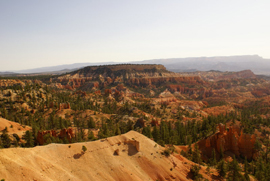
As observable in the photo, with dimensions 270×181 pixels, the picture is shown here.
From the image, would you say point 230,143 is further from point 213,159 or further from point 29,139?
point 29,139

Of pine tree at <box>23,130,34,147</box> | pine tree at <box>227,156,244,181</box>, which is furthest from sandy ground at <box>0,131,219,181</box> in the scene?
pine tree at <box>23,130,34,147</box>

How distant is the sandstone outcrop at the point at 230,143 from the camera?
53.7 meters

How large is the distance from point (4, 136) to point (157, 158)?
39861 mm

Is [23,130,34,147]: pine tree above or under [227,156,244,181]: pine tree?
above

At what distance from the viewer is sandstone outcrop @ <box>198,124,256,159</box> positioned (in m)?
53.7

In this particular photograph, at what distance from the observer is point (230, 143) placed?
55.7 metres

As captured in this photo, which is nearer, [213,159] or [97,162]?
[97,162]

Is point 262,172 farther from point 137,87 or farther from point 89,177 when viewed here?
point 137,87

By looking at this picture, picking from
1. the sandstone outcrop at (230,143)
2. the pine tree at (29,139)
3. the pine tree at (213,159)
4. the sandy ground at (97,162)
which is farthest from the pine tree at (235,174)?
the pine tree at (29,139)

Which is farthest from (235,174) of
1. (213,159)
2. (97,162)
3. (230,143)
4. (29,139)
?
(29,139)

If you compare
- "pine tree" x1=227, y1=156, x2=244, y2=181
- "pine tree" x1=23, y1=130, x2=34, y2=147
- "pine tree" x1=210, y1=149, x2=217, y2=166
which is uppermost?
"pine tree" x1=23, y1=130, x2=34, y2=147

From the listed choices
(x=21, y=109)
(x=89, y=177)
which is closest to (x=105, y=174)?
(x=89, y=177)

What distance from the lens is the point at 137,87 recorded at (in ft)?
626

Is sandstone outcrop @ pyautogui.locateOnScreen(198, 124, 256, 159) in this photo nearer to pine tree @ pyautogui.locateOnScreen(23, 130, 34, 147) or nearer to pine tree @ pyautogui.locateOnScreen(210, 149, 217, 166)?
pine tree @ pyautogui.locateOnScreen(210, 149, 217, 166)
